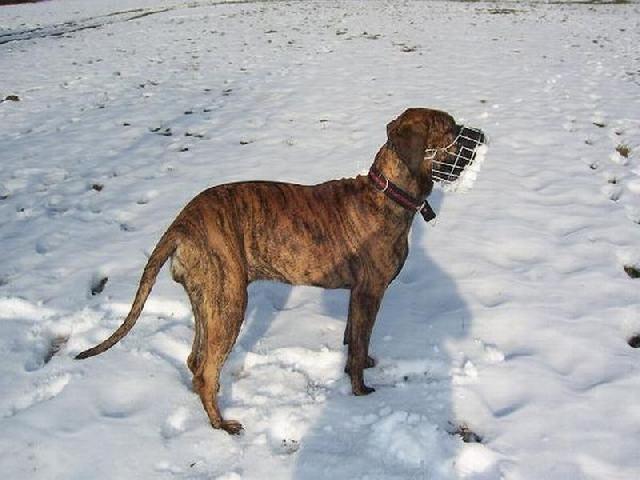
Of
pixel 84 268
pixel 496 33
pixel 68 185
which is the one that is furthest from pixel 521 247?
pixel 496 33

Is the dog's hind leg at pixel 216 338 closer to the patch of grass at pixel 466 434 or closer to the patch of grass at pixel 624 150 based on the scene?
the patch of grass at pixel 466 434

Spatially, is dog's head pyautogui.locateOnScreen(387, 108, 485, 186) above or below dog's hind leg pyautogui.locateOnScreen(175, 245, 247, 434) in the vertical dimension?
above

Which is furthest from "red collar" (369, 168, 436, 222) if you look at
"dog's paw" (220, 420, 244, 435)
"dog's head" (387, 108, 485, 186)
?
"dog's paw" (220, 420, 244, 435)

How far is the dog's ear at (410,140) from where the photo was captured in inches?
124

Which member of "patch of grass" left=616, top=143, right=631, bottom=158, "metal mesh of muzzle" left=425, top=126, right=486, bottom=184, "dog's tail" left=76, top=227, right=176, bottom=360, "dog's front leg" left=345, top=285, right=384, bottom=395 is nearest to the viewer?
"dog's tail" left=76, top=227, right=176, bottom=360

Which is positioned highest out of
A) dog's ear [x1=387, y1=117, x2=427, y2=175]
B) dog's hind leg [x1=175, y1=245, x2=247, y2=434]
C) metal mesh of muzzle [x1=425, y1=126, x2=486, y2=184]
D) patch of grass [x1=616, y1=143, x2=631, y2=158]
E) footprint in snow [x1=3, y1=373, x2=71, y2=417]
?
dog's ear [x1=387, y1=117, x2=427, y2=175]

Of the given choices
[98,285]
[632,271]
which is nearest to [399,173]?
[632,271]

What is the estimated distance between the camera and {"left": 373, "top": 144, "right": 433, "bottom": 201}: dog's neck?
3.33 meters

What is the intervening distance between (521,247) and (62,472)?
4229 millimetres

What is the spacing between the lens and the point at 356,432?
319cm

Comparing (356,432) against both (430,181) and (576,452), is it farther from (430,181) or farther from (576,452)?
(430,181)

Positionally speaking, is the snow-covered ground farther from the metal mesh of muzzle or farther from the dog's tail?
the metal mesh of muzzle

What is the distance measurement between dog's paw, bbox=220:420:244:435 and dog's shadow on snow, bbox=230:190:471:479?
0.72 ft

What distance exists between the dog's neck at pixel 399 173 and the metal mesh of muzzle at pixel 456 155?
0.12 meters
